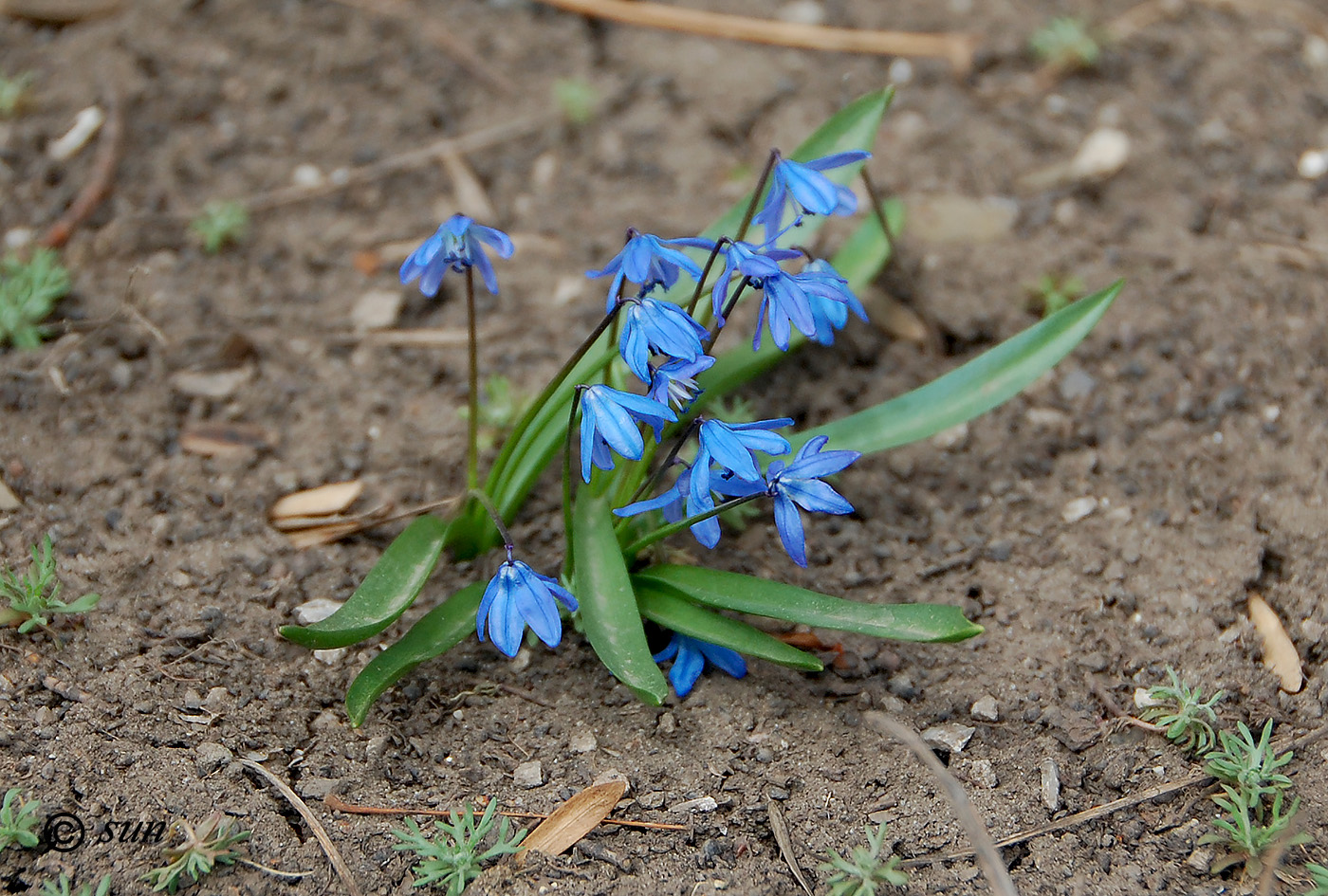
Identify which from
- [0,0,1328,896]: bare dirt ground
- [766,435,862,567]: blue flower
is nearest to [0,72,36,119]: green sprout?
[0,0,1328,896]: bare dirt ground

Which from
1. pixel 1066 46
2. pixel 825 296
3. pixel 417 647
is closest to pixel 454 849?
pixel 417 647

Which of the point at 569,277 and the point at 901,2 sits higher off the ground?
the point at 901,2

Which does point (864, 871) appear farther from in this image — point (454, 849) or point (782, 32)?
point (782, 32)

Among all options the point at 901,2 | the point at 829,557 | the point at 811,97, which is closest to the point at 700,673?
the point at 829,557

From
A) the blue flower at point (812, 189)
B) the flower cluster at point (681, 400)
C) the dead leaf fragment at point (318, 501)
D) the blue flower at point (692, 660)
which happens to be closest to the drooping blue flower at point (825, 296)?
the flower cluster at point (681, 400)

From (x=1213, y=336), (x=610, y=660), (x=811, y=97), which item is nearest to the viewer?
(x=610, y=660)

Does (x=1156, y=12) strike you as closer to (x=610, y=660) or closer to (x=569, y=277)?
(x=569, y=277)
